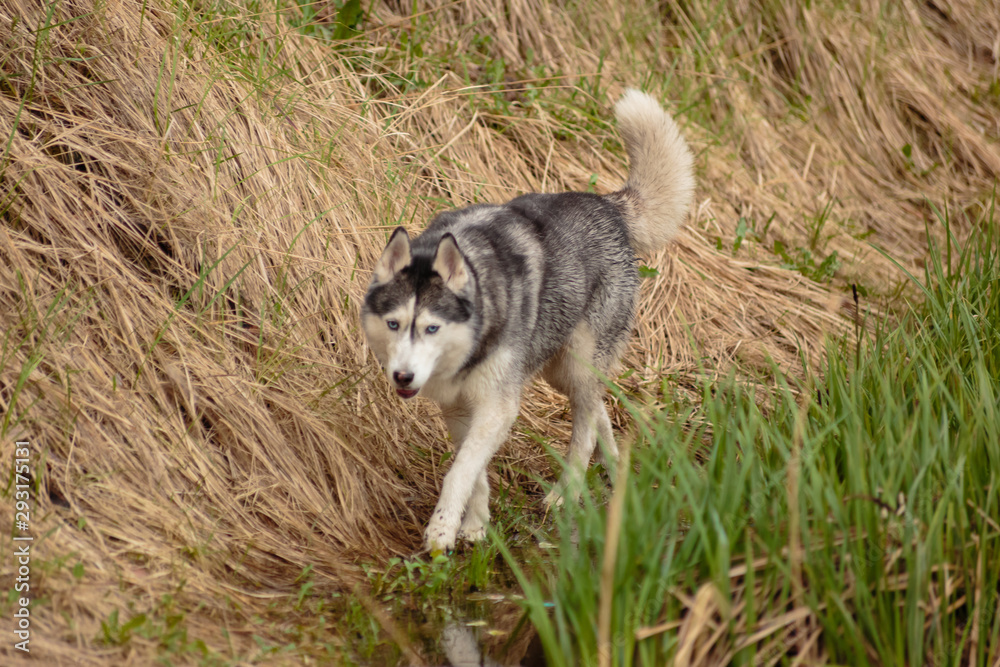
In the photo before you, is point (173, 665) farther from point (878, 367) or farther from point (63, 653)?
point (878, 367)

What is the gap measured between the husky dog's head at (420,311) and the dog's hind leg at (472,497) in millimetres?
302

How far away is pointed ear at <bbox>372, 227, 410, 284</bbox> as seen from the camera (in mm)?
3359

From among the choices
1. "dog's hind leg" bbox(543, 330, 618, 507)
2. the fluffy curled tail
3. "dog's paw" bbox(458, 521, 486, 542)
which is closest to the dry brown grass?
"dog's paw" bbox(458, 521, 486, 542)

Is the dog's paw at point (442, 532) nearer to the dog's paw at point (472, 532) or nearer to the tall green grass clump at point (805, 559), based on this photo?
the dog's paw at point (472, 532)

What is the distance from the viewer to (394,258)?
11.3 feet

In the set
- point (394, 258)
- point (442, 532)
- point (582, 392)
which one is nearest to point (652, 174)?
point (582, 392)

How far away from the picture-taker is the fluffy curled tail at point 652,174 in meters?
4.36

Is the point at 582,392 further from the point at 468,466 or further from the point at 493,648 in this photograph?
the point at 493,648

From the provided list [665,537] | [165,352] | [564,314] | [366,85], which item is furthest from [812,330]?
[165,352]

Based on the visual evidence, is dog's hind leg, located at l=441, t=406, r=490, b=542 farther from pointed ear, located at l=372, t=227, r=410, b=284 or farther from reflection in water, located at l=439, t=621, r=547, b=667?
reflection in water, located at l=439, t=621, r=547, b=667

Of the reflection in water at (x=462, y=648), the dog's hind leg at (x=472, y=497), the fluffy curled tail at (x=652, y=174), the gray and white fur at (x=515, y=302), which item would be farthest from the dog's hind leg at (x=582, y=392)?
the reflection in water at (x=462, y=648)

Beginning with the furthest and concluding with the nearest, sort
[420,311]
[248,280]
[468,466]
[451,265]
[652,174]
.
Answer: [652,174], [248,280], [468,466], [451,265], [420,311]

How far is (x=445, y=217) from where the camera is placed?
13.3 feet

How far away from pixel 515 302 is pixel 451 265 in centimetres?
45
